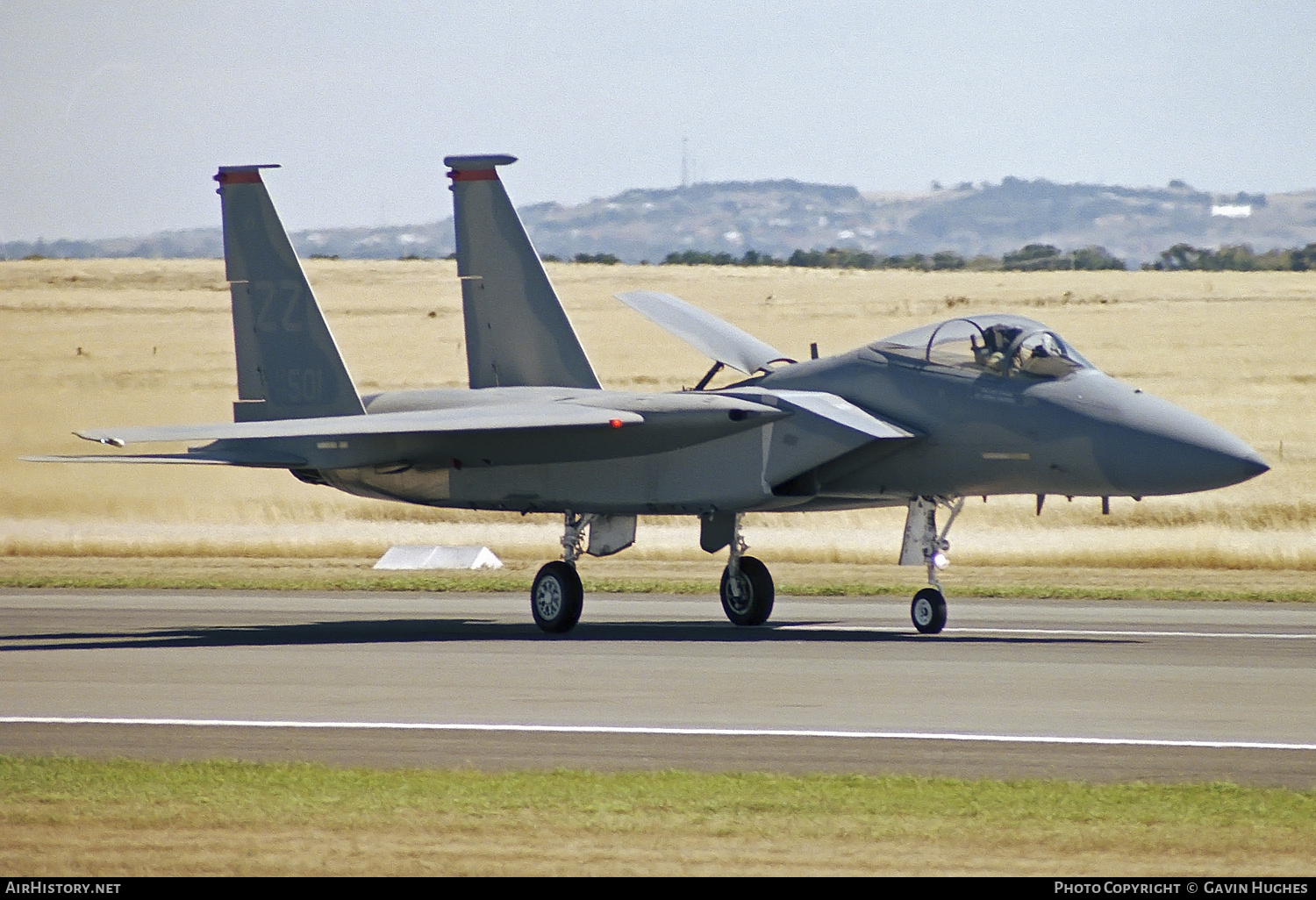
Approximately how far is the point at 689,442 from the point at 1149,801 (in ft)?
31.5

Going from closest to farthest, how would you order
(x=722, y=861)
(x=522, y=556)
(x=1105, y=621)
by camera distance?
1. (x=722, y=861)
2. (x=1105, y=621)
3. (x=522, y=556)

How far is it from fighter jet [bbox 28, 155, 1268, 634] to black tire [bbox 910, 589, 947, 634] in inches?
0.7

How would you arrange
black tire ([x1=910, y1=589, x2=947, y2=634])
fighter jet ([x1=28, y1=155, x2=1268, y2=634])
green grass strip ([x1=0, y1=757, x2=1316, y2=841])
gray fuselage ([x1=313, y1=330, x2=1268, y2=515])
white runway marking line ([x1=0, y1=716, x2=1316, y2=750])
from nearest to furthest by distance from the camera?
green grass strip ([x1=0, y1=757, x2=1316, y2=841]) → white runway marking line ([x1=0, y1=716, x2=1316, y2=750]) → gray fuselage ([x1=313, y1=330, x2=1268, y2=515]) → fighter jet ([x1=28, y1=155, x2=1268, y2=634]) → black tire ([x1=910, y1=589, x2=947, y2=634])

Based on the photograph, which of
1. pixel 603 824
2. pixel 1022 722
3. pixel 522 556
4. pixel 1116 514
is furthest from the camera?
pixel 1116 514

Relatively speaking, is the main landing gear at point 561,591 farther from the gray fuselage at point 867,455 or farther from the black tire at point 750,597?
the black tire at point 750,597

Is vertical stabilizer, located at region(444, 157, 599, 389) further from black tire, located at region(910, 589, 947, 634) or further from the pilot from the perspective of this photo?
the pilot

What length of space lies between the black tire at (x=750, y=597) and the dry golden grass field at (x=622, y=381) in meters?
6.73

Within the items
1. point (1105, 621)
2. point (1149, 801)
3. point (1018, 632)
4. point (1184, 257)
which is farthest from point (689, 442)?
point (1184, 257)

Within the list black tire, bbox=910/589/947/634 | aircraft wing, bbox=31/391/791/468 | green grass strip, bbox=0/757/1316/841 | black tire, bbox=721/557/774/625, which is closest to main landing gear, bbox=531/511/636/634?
aircraft wing, bbox=31/391/791/468

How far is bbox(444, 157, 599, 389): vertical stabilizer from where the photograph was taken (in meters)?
22.0

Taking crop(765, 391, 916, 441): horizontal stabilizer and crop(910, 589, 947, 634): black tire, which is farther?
crop(910, 589, 947, 634): black tire

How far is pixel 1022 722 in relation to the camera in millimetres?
12008

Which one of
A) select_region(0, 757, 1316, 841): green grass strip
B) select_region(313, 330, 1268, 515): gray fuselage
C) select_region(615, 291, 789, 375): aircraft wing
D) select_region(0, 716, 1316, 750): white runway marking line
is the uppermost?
select_region(615, 291, 789, 375): aircraft wing
